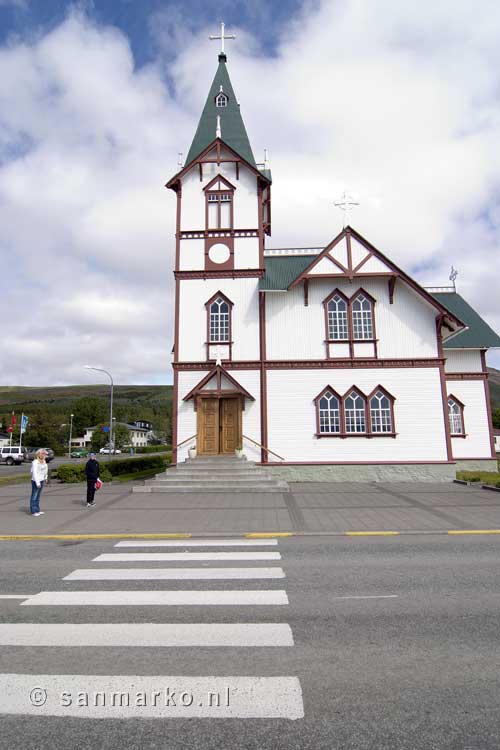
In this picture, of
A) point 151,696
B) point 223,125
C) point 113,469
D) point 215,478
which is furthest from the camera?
point 113,469

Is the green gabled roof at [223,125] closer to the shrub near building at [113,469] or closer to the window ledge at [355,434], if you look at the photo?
the window ledge at [355,434]

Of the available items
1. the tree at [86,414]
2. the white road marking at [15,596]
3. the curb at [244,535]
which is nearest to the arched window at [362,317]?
the curb at [244,535]

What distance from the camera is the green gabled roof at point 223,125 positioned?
82.5 ft

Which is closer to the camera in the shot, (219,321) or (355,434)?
(355,434)

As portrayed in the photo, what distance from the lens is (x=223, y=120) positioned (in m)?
26.1

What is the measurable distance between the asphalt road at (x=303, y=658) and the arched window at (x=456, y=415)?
19009 millimetres

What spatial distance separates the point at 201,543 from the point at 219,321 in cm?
1470

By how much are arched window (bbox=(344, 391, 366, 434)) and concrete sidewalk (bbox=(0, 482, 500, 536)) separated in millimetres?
3613

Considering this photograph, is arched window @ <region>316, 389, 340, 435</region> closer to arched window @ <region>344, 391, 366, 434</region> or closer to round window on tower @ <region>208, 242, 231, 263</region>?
arched window @ <region>344, 391, 366, 434</region>

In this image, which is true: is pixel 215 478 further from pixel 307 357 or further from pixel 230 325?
pixel 230 325

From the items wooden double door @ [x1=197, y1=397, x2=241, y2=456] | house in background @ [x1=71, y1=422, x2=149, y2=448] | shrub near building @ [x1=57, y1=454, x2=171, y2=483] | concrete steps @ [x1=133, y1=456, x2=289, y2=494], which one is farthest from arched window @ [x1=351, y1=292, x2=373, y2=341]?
house in background @ [x1=71, y1=422, x2=149, y2=448]

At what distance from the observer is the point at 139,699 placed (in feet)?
12.2

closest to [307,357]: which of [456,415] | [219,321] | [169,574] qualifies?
[219,321]

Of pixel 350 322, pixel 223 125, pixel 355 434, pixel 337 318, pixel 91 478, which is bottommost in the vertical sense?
pixel 91 478
